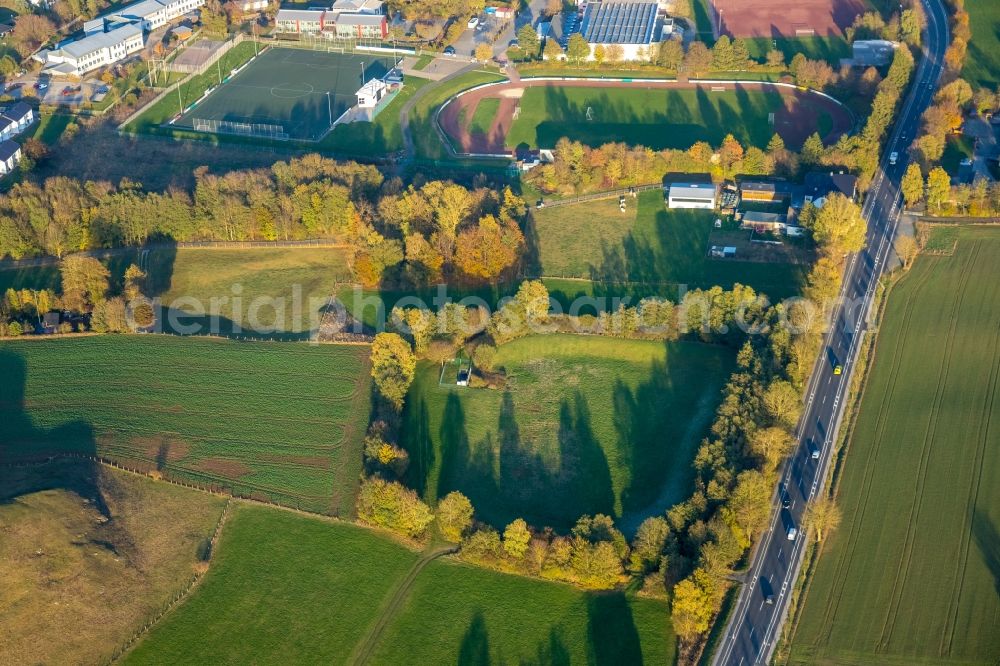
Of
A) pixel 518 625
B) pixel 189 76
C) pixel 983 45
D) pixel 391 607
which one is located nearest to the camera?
pixel 518 625

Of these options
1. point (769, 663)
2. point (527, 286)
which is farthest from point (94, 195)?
point (769, 663)

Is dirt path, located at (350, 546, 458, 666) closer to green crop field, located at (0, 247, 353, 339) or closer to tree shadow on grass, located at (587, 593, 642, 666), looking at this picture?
tree shadow on grass, located at (587, 593, 642, 666)

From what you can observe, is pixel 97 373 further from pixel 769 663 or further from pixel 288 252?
pixel 769 663

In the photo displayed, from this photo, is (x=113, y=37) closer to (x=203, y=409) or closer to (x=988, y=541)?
(x=203, y=409)

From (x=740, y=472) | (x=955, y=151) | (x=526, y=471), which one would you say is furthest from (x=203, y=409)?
(x=955, y=151)

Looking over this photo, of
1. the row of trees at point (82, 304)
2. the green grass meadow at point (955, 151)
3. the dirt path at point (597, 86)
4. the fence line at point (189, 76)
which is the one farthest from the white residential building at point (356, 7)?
the green grass meadow at point (955, 151)

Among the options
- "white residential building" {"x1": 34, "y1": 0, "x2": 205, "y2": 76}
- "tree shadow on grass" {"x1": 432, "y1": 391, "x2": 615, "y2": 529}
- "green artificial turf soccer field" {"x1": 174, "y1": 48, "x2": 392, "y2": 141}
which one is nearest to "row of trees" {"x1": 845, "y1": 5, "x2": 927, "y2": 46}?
"green artificial turf soccer field" {"x1": 174, "y1": 48, "x2": 392, "y2": 141}
